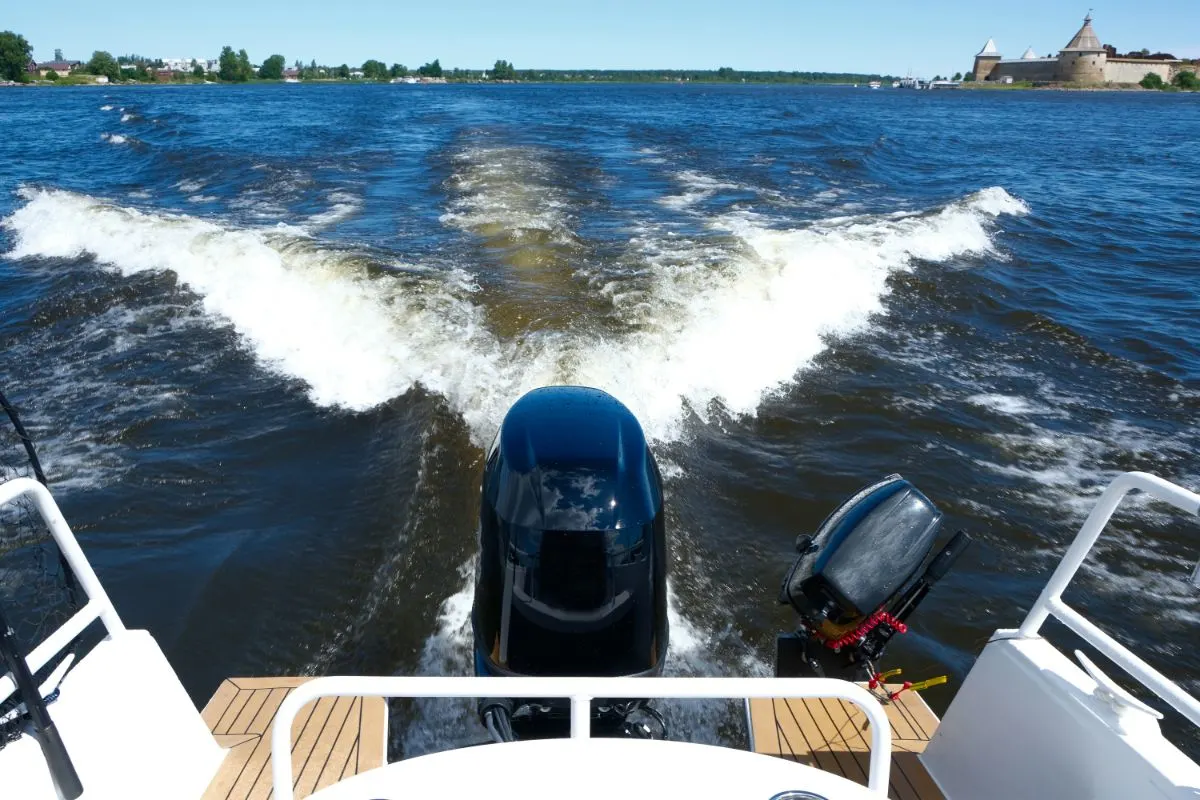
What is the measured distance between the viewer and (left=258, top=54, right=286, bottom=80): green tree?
107875 mm

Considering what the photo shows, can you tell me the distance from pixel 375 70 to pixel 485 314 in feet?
464

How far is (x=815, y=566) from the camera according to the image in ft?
9.35

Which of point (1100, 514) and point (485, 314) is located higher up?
point (1100, 514)

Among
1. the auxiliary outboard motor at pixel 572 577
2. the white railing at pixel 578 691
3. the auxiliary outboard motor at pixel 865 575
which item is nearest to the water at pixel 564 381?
the auxiliary outboard motor at pixel 865 575

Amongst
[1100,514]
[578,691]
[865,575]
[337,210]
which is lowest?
[865,575]

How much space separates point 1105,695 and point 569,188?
12052 millimetres

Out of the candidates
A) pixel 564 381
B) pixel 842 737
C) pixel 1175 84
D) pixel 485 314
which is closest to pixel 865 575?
pixel 842 737

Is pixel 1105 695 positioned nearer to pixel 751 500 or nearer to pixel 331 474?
pixel 751 500

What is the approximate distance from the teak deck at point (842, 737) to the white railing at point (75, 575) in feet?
7.29

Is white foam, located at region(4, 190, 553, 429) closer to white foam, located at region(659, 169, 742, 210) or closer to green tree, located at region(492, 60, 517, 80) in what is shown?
white foam, located at region(659, 169, 742, 210)

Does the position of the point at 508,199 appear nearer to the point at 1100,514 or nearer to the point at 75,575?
the point at 75,575

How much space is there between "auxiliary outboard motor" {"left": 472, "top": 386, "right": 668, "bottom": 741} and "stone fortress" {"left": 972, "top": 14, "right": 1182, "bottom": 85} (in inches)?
4399

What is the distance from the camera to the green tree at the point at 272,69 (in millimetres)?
107875

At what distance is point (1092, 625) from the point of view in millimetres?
2094
